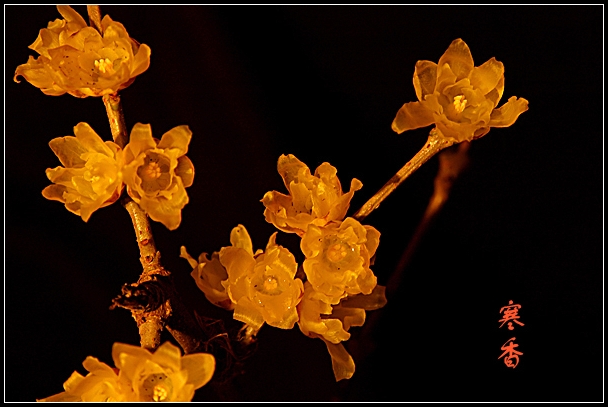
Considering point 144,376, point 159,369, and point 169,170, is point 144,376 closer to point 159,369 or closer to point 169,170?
point 159,369

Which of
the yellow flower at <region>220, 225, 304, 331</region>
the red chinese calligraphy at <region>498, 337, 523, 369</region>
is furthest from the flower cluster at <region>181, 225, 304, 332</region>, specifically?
the red chinese calligraphy at <region>498, 337, 523, 369</region>

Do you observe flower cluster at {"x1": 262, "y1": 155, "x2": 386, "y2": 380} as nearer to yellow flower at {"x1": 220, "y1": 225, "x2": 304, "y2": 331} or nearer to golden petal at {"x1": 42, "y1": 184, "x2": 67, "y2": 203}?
yellow flower at {"x1": 220, "y1": 225, "x2": 304, "y2": 331}

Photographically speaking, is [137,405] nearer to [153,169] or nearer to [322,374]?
[153,169]

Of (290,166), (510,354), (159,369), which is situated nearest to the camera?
(159,369)

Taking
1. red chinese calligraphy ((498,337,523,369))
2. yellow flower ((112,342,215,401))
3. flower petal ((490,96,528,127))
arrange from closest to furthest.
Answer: yellow flower ((112,342,215,401)), flower petal ((490,96,528,127)), red chinese calligraphy ((498,337,523,369))

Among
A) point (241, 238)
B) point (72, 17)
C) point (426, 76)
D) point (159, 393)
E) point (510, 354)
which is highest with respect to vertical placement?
point (72, 17)

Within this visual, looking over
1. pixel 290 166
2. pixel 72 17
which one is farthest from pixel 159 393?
pixel 72 17

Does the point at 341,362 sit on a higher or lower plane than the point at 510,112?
lower
